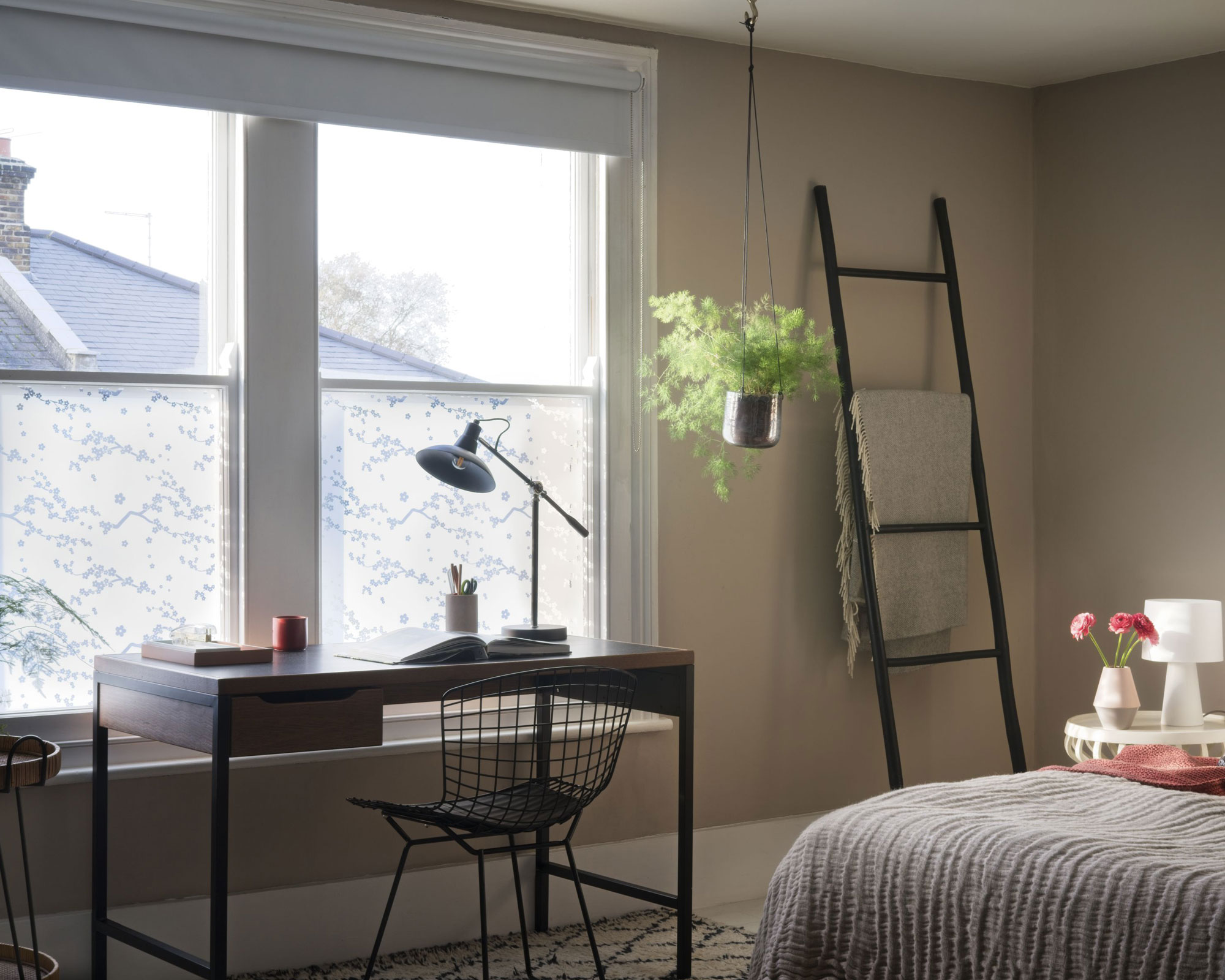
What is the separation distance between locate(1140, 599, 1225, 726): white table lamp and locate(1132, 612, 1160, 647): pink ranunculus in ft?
0.08

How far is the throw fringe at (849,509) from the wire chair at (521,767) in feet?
2.62

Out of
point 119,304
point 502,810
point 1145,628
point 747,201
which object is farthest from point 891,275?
point 119,304

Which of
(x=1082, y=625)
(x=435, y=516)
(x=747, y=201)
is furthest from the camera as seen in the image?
(x=747, y=201)

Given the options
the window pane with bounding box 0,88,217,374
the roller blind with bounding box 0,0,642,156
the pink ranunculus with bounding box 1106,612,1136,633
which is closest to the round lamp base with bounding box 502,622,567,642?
the window pane with bounding box 0,88,217,374

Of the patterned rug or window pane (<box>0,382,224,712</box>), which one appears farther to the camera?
the patterned rug

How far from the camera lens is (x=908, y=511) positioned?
12.6ft

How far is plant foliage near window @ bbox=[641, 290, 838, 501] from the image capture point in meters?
3.19

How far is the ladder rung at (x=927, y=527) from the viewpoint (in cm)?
376

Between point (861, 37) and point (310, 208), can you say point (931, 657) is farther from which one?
point (310, 208)

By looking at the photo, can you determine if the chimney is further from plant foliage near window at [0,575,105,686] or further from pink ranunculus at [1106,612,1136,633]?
pink ranunculus at [1106,612,1136,633]

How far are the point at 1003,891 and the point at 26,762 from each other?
186 cm

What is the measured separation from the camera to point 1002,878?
78.7 inches

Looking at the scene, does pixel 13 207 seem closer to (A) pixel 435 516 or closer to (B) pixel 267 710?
(A) pixel 435 516

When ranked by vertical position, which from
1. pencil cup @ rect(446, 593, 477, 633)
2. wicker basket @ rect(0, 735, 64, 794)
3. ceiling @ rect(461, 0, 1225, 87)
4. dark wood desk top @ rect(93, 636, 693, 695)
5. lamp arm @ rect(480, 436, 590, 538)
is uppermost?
ceiling @ rect(461, 0, 1225, 87)
